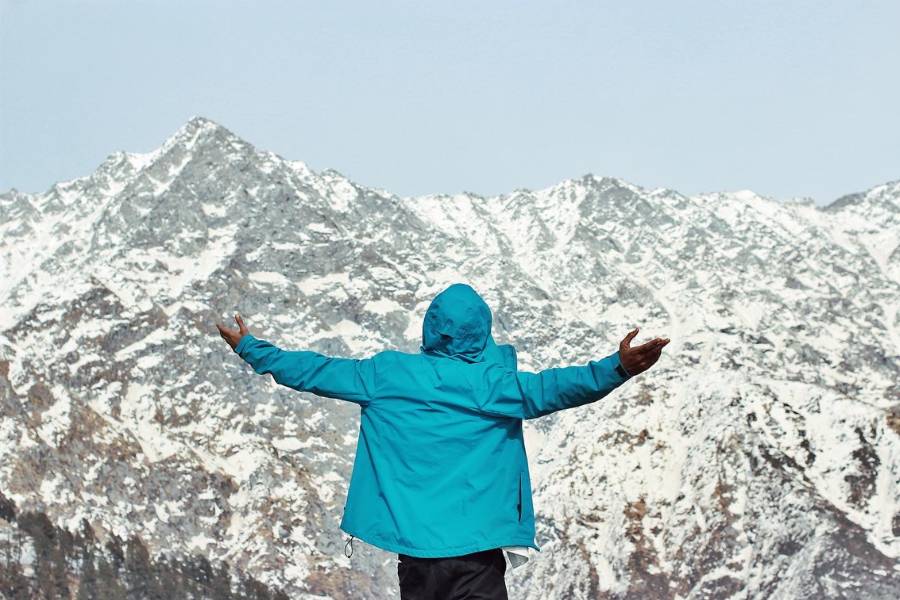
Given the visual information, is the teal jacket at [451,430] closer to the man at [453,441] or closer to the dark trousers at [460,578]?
the man at [453,441]

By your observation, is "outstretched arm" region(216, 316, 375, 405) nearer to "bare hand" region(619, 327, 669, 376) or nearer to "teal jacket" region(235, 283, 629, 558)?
"teal jacket" region(235, 283, 629, 558)

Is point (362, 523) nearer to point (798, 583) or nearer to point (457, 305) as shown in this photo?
point (457, 305)

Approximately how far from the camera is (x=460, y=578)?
11055mm

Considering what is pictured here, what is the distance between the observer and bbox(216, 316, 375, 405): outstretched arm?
11.8m

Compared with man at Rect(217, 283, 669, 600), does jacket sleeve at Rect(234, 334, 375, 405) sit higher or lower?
higher

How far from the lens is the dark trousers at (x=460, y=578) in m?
11.0

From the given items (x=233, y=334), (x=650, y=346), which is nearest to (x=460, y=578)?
(x=650, y=346)

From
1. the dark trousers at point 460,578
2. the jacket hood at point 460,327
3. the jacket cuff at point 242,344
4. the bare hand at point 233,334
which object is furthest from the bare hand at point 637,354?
the bare hand at point 233,334

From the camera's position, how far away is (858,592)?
6993 inches

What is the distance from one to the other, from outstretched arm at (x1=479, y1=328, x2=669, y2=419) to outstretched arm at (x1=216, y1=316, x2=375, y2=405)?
115 cm

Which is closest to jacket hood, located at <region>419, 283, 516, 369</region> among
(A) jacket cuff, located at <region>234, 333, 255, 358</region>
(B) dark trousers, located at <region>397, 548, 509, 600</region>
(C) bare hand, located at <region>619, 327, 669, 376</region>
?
(C) bare hand, located at <region>619, 327, 669, 376</region>

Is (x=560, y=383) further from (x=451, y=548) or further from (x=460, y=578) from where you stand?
(x=460, y=578)

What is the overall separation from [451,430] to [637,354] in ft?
5.69

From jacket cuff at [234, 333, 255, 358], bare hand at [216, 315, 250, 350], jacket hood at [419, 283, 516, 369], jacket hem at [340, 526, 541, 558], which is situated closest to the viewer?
jacket hem at [340, 526, 541, 558]
